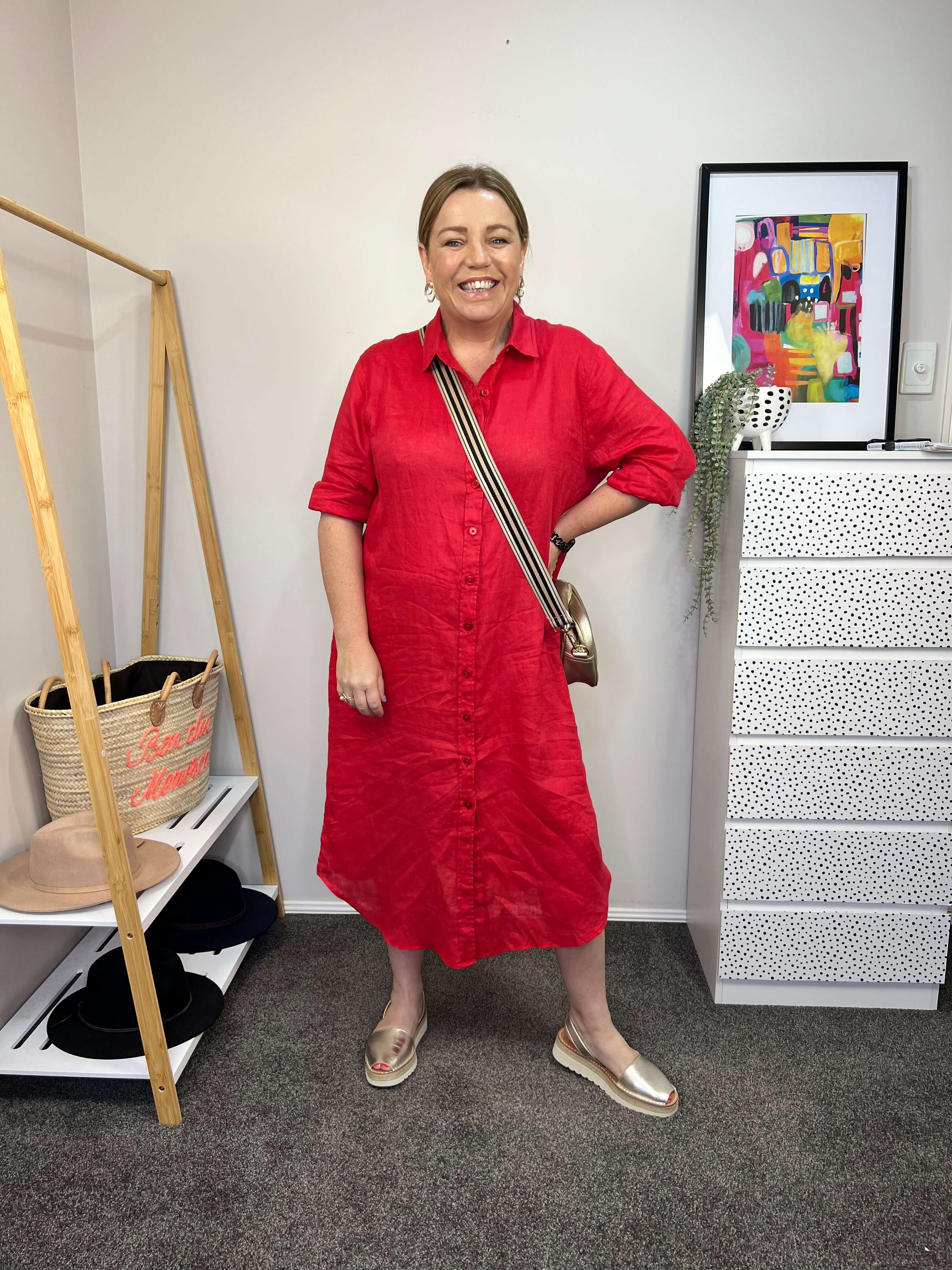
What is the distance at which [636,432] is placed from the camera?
1.52m

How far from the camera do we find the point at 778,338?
6.42ft

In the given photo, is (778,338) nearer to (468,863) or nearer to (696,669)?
(696,669)

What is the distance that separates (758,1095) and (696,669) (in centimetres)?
95

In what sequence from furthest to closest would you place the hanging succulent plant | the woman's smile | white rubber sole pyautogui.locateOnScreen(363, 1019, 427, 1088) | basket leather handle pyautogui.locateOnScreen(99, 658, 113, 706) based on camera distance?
basket leather handle pyautogui.locateOnScreen(99, 658, 113, 706) < the hanging succulent plant < white rubber sole pyautogui.locateOnScreen(363, 1019, 427, 1088) < the woman's smile

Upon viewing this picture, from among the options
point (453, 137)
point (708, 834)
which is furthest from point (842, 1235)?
point (453, 137)

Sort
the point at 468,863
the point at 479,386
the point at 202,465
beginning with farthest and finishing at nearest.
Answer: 1. the point at 202,465
2. the point at 468,863
3. the point at 479,386

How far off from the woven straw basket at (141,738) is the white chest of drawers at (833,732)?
1.21 m

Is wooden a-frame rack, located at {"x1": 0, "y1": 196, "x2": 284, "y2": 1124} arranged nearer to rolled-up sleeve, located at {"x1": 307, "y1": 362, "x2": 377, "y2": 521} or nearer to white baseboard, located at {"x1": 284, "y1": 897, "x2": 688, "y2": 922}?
white baseboard, located at {"x1": 284, "y1": 897, "x2": 688, "y2": 922}

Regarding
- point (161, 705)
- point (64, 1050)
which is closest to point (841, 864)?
point (161, 705)

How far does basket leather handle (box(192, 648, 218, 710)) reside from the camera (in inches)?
76.3

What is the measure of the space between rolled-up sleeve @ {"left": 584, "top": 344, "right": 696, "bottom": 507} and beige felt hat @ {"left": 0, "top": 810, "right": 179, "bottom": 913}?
3.68ft

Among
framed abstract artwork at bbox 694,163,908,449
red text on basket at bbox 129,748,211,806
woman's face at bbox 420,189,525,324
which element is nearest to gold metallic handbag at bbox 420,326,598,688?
woman's face at bbox 420,189,525,324

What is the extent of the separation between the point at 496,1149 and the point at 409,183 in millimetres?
2039

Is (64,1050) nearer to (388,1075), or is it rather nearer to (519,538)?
(388,1075)
